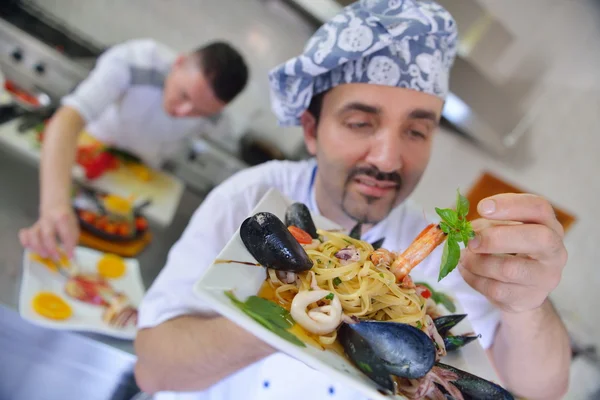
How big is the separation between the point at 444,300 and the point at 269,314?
35cm

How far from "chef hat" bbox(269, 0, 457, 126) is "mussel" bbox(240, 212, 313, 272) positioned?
487 mm

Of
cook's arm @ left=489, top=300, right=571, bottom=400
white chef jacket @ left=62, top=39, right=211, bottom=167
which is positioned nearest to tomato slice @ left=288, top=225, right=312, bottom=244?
cook's arm @ left=489, top=300, right=571, bottom=400

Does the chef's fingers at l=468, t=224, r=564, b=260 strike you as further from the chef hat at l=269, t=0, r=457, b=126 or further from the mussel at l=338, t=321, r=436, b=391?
the chef hat at l=269, t=0, r=457, b=126

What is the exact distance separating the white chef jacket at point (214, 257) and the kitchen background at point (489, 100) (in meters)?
0.16

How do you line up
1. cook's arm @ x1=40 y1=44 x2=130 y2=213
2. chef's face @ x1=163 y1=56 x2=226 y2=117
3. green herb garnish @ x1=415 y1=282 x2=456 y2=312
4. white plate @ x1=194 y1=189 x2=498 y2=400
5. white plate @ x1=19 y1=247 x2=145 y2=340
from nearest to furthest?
white plate @ x1=194 y1=189 x2=498 y2=400
green herb garnish @ x1=415 y1=282 x2=456 y2=312
white plate @ x1=19 y1=247 x2=145 y2=340
cook's arm @ x1=40 y1=44 x2=130 y2=213
chef's face @ x1=163 y1=56 x2=226 y2=117

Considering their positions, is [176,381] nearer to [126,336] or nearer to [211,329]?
[211,329]

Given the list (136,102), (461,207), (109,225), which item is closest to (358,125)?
(461,207)

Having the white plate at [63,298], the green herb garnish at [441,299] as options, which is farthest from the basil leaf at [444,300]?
the white plate at [63,298]

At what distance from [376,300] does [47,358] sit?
1253 mm

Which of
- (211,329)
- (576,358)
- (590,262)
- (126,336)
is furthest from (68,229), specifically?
(590,262)

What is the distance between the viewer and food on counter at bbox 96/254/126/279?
1408mm

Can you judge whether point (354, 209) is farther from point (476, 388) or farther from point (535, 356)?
A: point (535, 356)

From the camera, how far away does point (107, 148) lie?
7.05 feet

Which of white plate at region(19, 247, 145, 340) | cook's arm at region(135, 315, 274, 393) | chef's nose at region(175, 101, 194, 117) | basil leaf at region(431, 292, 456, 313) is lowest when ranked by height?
white plate at region(19, 247, 145, 340)
